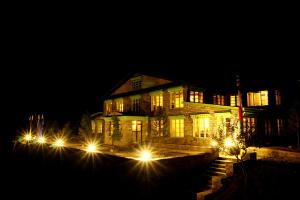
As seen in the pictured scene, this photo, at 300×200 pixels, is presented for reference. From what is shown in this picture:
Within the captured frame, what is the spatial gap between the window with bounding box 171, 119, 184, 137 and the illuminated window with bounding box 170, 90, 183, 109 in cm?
153

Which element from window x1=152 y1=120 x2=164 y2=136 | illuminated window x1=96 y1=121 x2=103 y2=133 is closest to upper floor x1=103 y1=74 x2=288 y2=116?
window x1=152 y1=120 x2=164 y2=136

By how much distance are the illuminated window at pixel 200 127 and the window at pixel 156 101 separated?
5.36 m

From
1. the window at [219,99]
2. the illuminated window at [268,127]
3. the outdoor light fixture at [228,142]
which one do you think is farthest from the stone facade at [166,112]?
the outdoor light fixture at [228,142]

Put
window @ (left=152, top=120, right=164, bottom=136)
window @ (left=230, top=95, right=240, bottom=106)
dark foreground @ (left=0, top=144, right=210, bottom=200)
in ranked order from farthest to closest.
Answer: window @ (left=230, top=95, right=240, bottom=106) < window @ (left=152, top=120, right=164, bottom=136) < dark foreground @ (left=0, top=144, right=210, bottom=200)

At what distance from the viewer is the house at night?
2114 cm

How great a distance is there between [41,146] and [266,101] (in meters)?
28.5

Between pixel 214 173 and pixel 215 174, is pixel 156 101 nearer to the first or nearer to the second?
pixel 214 173

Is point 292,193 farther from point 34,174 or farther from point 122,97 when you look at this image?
point 122,97

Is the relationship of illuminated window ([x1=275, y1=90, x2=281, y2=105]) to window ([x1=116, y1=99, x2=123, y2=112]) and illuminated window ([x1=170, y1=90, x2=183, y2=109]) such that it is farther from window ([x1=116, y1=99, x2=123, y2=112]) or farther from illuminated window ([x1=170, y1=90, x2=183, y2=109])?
window ([x1=116, y1=99, x2=123, y2=112])

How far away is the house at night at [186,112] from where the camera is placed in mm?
21141

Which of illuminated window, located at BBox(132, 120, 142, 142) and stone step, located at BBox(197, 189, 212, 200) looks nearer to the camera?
stone step, located at BBox(197, 189, 212, 200)

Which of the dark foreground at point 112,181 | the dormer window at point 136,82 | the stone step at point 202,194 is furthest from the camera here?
the dormer window at point 136,82

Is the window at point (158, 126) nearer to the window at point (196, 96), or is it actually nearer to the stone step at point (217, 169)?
the window at point (196, 96)

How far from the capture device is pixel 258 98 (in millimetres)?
24906
